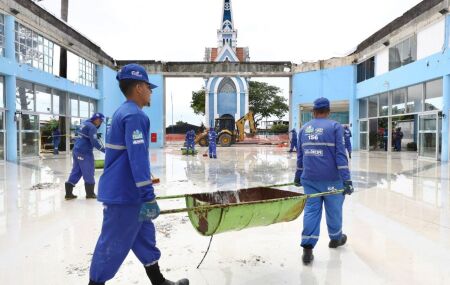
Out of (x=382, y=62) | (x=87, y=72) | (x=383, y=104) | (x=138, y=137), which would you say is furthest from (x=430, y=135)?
(x=87, y=72)

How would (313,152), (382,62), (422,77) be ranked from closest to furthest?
1. (313,152)
2. (422,77)
3. (382,62)

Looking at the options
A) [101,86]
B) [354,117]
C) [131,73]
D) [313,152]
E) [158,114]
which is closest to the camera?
[131,73]

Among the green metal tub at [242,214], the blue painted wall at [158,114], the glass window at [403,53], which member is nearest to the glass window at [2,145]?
the blue painted wall at [158,114]

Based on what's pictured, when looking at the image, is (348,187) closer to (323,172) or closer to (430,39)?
(323,172)

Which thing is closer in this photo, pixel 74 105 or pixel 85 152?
pixel 85 152

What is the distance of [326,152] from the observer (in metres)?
3.57

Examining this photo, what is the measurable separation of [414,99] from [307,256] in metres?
15.0

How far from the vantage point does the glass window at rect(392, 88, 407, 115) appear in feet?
56.1

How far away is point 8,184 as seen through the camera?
7.90 m

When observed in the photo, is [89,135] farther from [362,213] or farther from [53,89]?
[53,89]

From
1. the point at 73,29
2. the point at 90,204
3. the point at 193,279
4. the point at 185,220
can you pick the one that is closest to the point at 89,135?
the point at 90,204

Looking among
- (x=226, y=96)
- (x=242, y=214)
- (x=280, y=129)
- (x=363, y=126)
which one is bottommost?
(x=242, y=214)

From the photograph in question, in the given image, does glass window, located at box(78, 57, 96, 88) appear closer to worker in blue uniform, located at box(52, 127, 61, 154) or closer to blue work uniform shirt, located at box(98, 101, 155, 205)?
worker in blue uniform, located at box(52, 127, 61, 154)

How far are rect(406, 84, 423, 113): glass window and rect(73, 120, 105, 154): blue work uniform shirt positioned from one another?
1376 cm
